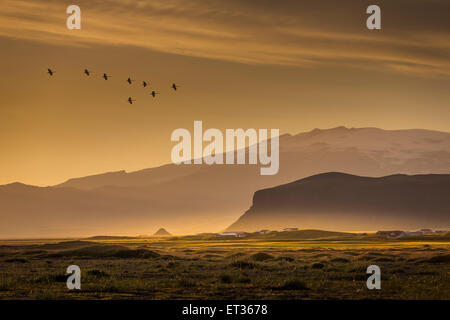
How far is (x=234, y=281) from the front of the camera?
46.8 m

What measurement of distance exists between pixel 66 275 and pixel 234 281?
39.5 feet

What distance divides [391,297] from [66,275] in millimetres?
23425
